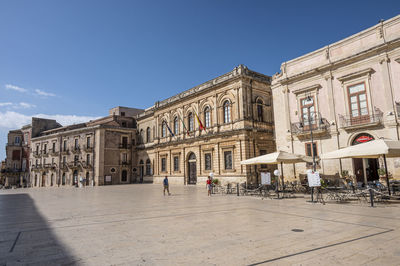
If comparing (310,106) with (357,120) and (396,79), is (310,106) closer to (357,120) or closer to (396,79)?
(357,120)

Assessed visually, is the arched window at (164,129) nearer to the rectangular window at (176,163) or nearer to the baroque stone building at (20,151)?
the rectangular window at (176,163)

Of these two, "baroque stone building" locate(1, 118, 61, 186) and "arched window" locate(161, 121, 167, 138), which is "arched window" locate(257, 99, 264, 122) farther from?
"baroque stone building" locate(1, 118, 61, 186)

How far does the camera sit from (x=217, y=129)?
26781 millimetres

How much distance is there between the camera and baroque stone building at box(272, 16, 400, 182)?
15195mm

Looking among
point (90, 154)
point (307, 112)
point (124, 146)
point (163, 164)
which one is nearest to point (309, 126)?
point (307, 112)

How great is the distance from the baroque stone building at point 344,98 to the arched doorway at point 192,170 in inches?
447

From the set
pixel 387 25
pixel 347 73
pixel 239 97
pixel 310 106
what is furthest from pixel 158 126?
pixel 387 25

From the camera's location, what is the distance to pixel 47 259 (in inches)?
181

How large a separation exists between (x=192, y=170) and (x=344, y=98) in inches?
679

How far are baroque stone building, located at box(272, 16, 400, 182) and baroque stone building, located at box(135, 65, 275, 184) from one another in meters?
4.44

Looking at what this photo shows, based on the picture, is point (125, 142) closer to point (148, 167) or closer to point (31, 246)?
point (148, 167)

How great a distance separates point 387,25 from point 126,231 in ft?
58.5

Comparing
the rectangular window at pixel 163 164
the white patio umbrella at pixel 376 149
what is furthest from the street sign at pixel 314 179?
the rectangular window at pixel 163 164

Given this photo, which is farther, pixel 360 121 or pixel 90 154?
pixel 90 154
